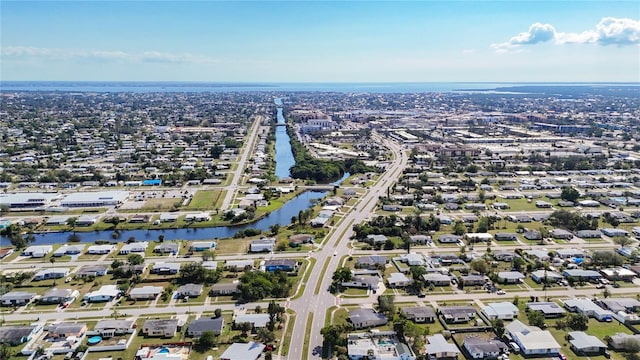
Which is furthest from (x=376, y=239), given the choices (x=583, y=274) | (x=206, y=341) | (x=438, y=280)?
(x=206, y=341)

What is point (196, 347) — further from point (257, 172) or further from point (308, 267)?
point (257, 172)

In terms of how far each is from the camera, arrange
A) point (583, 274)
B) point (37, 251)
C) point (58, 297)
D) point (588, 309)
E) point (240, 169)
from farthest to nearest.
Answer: point (240, 169)
point (37, 251)
point (583, 274)
point (58, 297)
point (588, 309)

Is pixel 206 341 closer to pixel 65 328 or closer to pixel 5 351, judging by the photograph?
pixel 65 328

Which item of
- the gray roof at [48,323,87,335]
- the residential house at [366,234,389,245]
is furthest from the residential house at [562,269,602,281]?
the gray roof at [48,323,87,335]

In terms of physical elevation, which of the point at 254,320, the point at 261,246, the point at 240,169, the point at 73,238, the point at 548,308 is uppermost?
the point at 240,169

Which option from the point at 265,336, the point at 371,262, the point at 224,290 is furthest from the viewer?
the point at 371,262

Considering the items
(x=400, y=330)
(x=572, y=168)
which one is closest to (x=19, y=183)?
(x=400, y=330)

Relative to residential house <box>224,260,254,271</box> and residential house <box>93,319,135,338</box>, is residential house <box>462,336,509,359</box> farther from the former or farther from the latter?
residential house <box>93,319,135,338</box>
